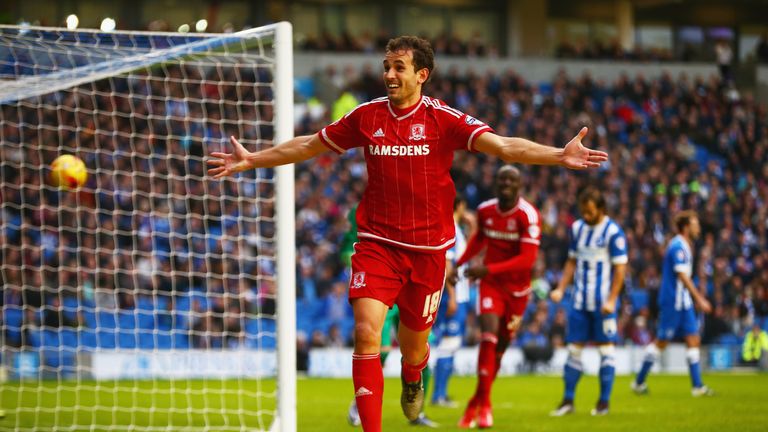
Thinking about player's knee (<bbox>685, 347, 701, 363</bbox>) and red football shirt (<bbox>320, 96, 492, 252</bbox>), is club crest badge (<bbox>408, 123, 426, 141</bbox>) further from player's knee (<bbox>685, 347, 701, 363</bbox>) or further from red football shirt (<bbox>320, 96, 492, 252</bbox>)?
player's knee (<bbox>685, 347, 701, 363</bbox>)

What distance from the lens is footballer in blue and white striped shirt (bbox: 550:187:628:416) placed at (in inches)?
449

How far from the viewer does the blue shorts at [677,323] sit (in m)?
14.7

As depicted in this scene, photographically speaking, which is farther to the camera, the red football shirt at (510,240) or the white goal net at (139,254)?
the red football shirt at (510,240)

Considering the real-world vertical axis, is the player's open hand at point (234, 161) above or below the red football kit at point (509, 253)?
above

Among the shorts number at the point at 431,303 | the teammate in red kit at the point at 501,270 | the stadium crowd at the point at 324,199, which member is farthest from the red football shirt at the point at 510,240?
the stadium crowd at the point at 324,199

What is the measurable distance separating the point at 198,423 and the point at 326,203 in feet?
45.1

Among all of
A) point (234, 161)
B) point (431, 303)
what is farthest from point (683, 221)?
point (234, 161)

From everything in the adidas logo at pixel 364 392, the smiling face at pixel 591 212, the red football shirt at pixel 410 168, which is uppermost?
the red football shirt at pixel 410 168

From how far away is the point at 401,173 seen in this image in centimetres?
687

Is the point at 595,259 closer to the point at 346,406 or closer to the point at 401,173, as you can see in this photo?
the point at 346,406

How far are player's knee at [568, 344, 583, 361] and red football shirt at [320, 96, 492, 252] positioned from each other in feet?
16.3

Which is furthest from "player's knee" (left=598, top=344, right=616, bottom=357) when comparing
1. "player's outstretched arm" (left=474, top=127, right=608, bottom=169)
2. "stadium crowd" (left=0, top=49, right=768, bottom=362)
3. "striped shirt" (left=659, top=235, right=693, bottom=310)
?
"stadium crowd" (left=0, top=49, right=768, bottom=362)

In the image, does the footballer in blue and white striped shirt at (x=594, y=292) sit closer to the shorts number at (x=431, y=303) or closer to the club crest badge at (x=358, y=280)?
the shorts number at (x=431, y=303)

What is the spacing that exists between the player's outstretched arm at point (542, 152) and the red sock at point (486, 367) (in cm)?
374
